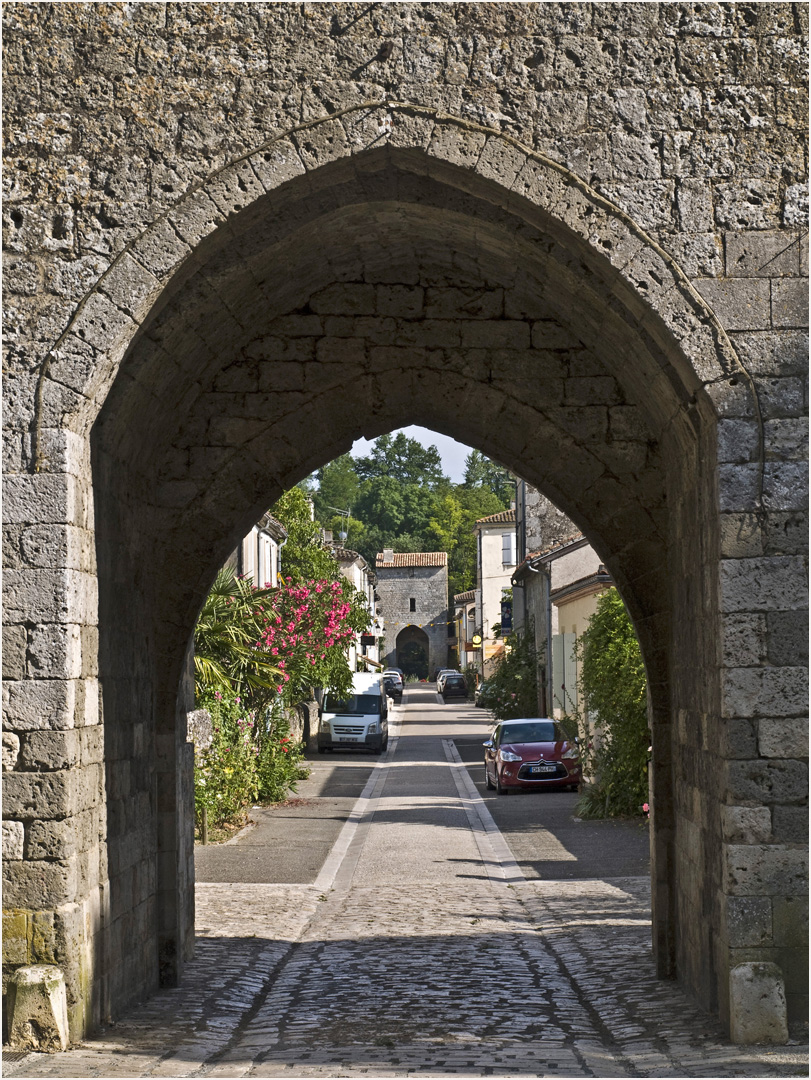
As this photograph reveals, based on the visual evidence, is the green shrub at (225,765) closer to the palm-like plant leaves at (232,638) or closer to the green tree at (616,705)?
the palm-like plant leaves at (232,638)

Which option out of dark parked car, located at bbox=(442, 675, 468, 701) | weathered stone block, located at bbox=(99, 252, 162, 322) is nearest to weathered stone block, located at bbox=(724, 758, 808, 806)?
weathered stone block, located at bbox=(99, 252, 162, 322)

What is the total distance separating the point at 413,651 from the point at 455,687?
66.3 feet

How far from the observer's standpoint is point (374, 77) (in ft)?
19.8

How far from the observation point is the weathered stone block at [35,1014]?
219 inches

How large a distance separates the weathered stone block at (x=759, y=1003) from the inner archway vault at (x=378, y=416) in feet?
1.98

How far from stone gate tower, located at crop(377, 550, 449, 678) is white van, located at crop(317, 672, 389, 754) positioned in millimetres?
41700

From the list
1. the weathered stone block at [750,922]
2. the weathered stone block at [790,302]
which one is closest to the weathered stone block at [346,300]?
the weathered stone block at [790,302]

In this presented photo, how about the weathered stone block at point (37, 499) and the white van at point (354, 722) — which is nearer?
the weathered stone block at point (37, 499)

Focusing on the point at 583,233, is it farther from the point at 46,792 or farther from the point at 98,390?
the point at 46,792

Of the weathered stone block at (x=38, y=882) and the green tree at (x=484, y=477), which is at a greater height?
the green tree at (x=484, y=477)

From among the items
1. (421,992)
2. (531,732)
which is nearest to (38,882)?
(421,992)

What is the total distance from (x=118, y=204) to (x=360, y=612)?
19.9 m

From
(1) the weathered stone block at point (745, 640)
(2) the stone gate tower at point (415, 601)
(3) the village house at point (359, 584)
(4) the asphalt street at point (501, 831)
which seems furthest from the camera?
(2) the stone gate tower at point (415, 601)

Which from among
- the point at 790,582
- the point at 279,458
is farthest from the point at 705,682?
the point at 279,458
